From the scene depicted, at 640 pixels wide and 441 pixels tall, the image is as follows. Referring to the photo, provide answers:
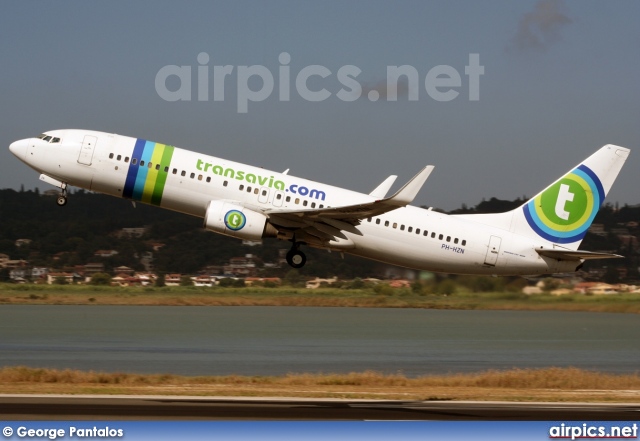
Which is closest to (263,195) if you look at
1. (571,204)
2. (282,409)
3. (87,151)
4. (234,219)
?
(234,219)

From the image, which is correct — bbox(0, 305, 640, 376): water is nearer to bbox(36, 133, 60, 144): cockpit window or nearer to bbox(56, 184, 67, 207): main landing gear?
bbox(56, 184, 67, 207): main landing gear

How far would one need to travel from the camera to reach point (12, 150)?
3875cm

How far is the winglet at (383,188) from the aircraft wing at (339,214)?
1357 millimetres

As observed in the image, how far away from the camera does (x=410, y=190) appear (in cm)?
3438

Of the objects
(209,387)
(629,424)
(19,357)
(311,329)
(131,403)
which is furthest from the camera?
(311,329)

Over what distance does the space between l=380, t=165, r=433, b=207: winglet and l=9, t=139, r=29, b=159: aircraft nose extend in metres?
13.5

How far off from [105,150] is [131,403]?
507 inches

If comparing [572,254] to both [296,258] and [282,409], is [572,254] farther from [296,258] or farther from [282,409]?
[282,409]

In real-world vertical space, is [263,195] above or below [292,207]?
above

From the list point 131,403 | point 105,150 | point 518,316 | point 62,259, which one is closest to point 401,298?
point 518,316

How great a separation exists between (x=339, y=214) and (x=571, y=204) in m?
11.9

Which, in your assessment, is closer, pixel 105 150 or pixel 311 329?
pixel 105 150

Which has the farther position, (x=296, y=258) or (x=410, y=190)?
(x=296, y=258)

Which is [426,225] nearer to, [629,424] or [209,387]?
[209,387]
